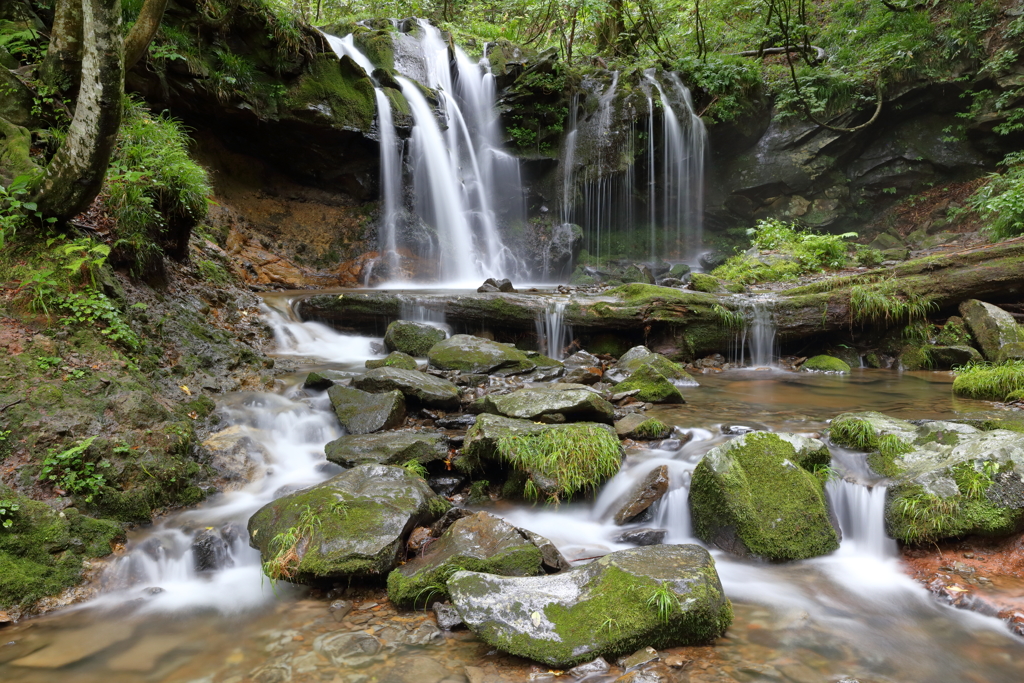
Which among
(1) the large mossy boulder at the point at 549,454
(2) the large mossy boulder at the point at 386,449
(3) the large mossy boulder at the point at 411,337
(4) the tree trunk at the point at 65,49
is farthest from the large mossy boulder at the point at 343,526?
(4) the tree trunk at the point at 65,49

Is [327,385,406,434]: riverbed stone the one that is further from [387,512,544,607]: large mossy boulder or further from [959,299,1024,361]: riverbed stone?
[959,299,1024,361]: riverbed stone

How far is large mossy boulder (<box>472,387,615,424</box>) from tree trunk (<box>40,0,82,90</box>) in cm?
504

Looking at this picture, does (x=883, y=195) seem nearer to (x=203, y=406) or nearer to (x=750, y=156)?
(x=750, y=156)

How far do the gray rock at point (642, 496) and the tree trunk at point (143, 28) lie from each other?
546 centimetres

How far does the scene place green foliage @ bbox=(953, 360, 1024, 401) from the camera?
19.9 feet

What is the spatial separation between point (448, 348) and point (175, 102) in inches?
314

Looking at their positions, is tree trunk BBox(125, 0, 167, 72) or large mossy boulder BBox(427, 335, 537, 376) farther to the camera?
large mossy boulder BBox(427, 335, 537, 376)

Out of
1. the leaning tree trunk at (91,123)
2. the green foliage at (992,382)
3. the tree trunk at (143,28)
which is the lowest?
the green foliage at (992,382)

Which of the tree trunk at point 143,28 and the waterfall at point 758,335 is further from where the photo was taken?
the waterfall at point 758,335

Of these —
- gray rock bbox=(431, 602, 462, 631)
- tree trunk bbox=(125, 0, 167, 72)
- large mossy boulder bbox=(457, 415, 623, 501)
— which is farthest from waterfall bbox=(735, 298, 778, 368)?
tree trunk bbox=(125, 0, 167, 72)

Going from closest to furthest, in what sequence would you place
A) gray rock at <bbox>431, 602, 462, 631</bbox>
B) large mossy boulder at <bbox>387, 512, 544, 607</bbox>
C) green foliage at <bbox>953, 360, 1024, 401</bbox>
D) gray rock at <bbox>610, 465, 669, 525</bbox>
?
1. gray rock at <bbox>431, 602, 462, 631</bbox>
2. large mossy boulder at <bbox>387, 512, 544, 607</bbox>
3. gray rock at <bbox>610, 465, 669, 525</bbox>
4. green foliage at <bbox>953, 360, 1024, 401</bbox>

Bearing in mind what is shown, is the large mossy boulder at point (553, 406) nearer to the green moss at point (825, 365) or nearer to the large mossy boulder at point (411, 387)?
the large mossy boulder at point (411, 387)

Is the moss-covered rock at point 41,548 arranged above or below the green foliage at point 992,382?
below

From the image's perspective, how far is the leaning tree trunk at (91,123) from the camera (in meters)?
3.79
